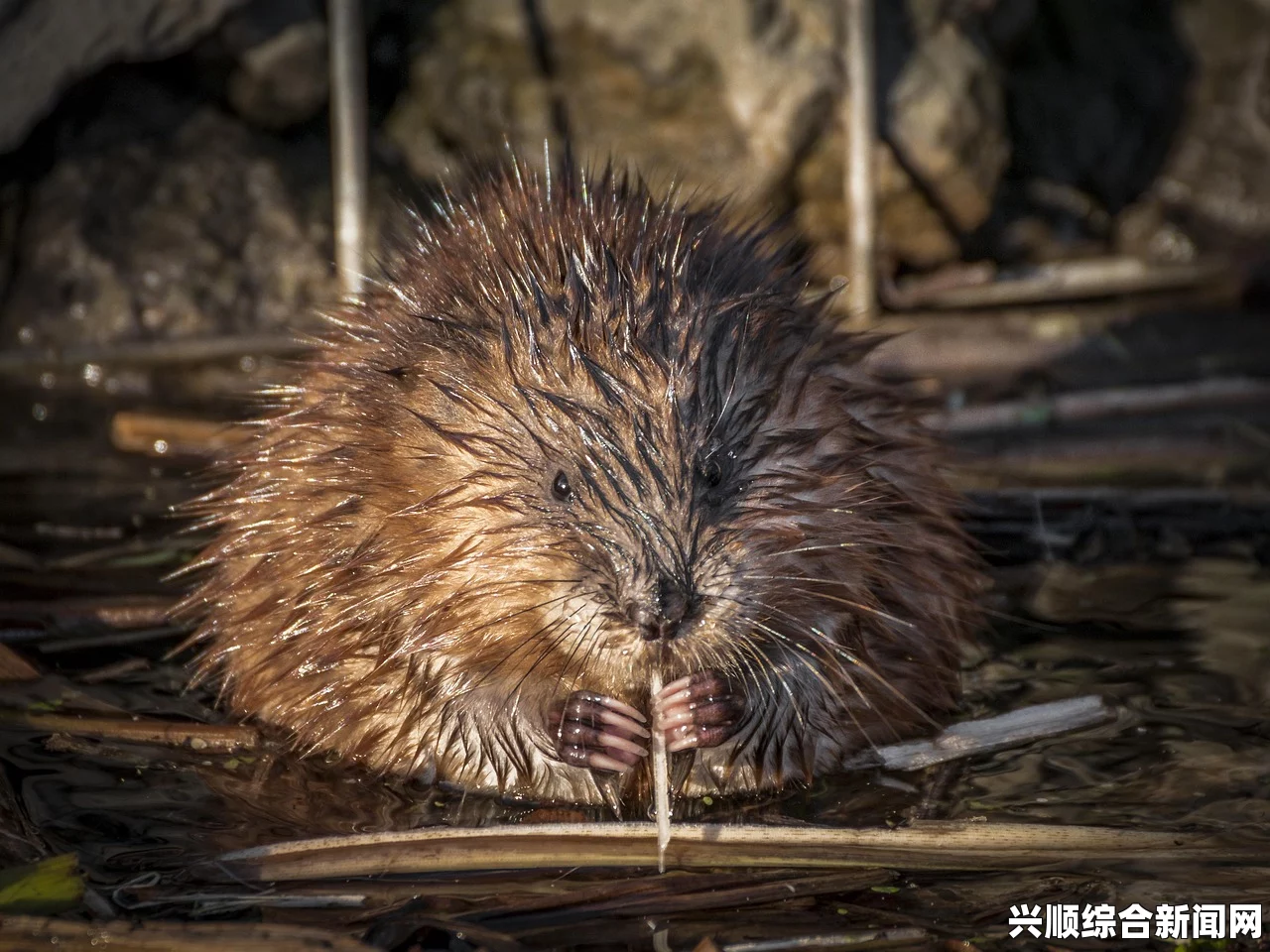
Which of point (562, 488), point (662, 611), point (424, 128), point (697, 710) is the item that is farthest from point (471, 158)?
point (662, 611)

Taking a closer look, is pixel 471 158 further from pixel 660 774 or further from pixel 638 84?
pixel 660 774

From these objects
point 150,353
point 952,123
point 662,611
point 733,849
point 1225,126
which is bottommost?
point 733,849

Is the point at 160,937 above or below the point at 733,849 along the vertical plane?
below

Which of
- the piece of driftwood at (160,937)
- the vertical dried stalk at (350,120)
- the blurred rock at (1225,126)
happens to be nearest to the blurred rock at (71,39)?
the vertical dried stalk at (350,120)

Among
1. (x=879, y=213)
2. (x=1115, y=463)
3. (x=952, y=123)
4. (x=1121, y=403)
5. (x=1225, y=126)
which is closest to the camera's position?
(x=1115, y=463)

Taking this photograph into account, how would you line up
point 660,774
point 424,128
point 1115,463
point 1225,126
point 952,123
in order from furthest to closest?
point 1225,126 → point 424,128 → point 952,123 → point 1115,463 → point 660,774

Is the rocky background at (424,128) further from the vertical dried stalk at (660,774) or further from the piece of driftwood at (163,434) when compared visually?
the vertical dried stalk at (660,774)
